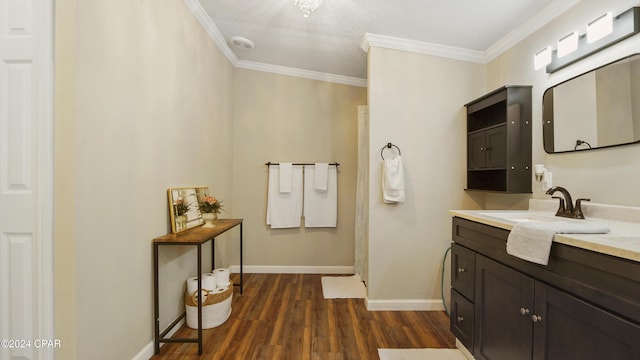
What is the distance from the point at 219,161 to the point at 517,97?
2.84 meters

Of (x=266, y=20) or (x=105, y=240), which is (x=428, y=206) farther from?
(x=105, y=240)

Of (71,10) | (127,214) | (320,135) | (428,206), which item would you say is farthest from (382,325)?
(71,10)

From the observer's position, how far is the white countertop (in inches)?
34.3

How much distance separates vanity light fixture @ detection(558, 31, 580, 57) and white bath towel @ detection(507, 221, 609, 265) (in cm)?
124

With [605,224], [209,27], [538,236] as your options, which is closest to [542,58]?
[605,224]

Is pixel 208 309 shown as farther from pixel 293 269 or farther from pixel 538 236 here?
pixel 538 236

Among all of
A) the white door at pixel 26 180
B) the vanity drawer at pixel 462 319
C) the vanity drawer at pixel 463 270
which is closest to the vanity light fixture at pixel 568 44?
the vanity drawer at pixel 463 270

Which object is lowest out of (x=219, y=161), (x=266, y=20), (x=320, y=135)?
(x=219, y=161)

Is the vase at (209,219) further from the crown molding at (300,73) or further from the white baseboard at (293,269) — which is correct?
the crown molding at (300,73)

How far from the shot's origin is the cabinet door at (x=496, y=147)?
2.09 metres

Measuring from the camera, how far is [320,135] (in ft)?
11.5

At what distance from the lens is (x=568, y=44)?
5.60 ft

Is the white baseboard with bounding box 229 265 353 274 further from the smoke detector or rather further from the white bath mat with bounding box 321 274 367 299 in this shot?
the smoke detector

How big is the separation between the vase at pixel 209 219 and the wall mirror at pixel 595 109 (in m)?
2.73
